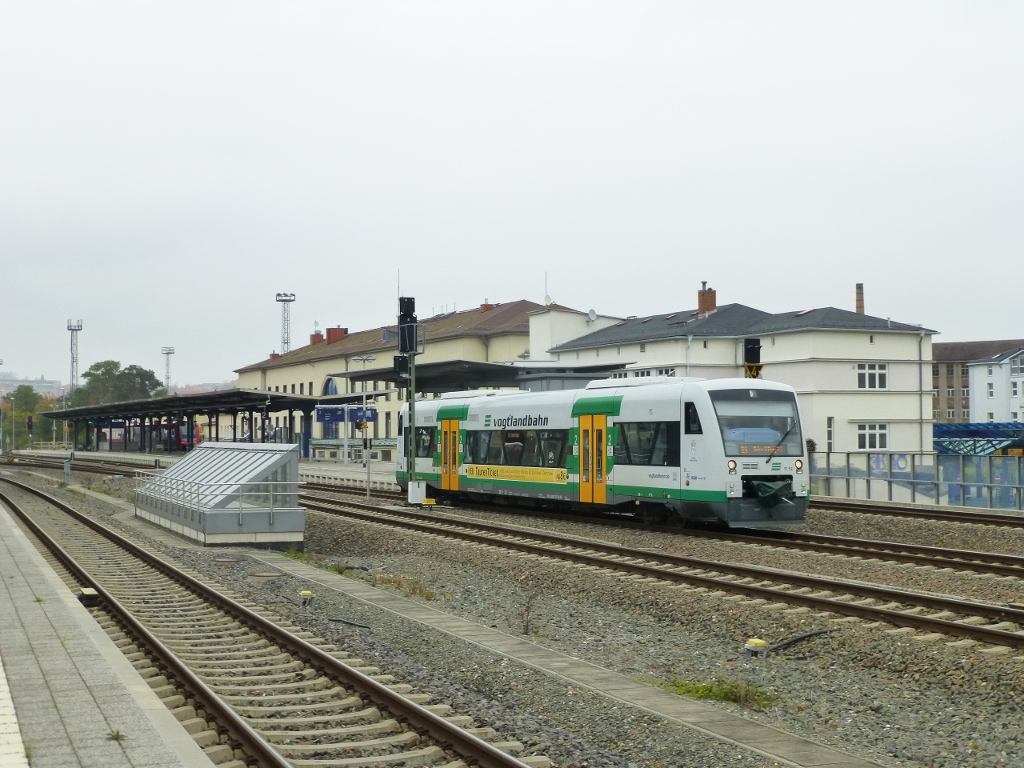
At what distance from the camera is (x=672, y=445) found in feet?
69.9

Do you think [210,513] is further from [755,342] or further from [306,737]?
[306,737]

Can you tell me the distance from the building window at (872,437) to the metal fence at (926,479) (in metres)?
31.0

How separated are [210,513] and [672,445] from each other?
922 cm

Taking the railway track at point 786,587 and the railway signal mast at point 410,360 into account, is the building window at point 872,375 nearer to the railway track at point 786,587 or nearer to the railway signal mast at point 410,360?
the railway signal mast at point 410,360

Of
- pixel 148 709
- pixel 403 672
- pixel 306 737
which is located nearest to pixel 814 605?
→ pixel 403 672

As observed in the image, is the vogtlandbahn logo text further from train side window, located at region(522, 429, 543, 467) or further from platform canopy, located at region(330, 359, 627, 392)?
platform canopy, located at region(330, 359, 627, 392)

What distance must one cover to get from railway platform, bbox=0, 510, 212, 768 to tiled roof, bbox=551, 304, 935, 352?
54380 mm

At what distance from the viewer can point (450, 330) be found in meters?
84.6

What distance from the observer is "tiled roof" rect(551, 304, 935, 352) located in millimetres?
62531

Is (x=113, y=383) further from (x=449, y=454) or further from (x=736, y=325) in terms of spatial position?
(x=449, y=454)

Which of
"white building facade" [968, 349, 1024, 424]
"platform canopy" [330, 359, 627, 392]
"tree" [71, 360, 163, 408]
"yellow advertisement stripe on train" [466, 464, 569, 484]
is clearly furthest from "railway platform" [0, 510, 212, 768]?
"tree" [71, 360, 163, 408]

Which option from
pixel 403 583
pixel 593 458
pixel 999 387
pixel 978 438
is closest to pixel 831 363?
pixel 978 438

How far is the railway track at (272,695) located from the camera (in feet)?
24.6

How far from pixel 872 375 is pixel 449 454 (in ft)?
130
